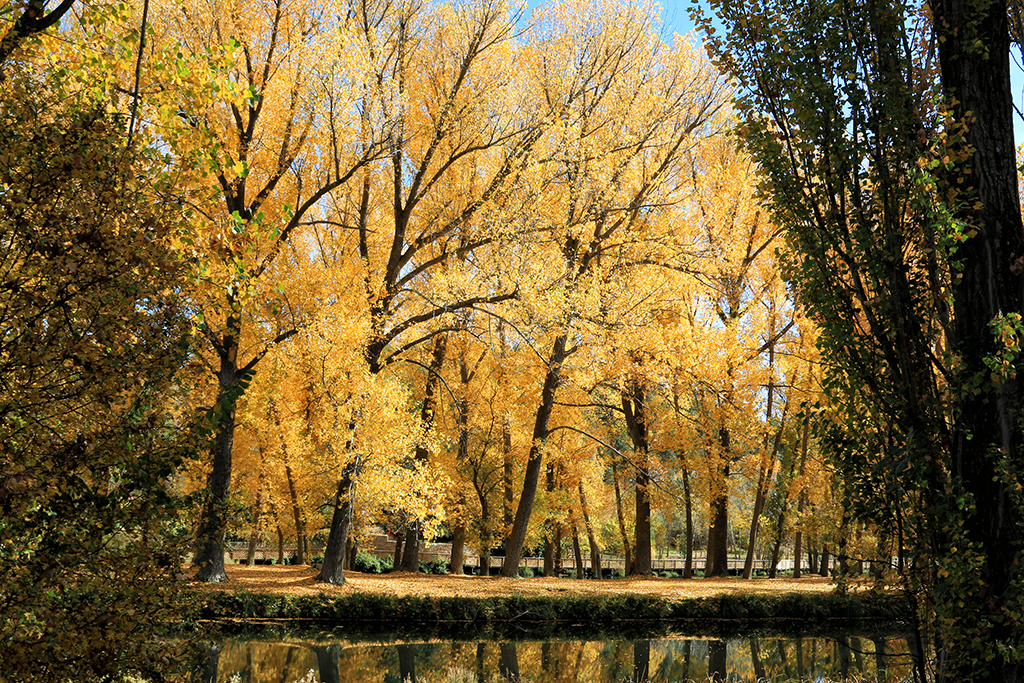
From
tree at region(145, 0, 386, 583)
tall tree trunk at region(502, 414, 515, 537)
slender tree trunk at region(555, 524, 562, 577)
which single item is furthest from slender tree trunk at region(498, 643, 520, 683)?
slender tree trunk at region(555, 524, 562, 577)

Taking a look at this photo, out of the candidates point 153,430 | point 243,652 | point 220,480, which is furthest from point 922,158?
point 220,480

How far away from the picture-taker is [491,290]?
13.6 metres

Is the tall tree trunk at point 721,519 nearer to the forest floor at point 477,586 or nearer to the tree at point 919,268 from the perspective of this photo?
the forest floor at point 477,586

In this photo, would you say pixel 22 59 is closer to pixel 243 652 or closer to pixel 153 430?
pixel 153 430

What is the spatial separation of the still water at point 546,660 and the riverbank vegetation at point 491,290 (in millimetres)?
2771

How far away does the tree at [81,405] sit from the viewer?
304 centimetres

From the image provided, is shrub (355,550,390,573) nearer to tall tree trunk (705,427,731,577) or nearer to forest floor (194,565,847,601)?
forest floor (194,565,847,601)

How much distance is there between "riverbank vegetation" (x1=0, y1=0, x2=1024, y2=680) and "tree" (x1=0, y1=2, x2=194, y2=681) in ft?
0.06

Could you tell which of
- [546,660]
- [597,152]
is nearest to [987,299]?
[546,660]

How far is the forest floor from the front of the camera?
552 inches

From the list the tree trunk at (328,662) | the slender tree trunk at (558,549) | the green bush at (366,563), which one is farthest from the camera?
the slender tree trunk at (558,549)

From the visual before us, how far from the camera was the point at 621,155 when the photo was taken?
15266 millimetres

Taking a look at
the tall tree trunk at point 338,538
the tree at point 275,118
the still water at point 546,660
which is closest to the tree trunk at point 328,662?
the still water at point 546,660

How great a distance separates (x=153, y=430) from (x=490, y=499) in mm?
19062
